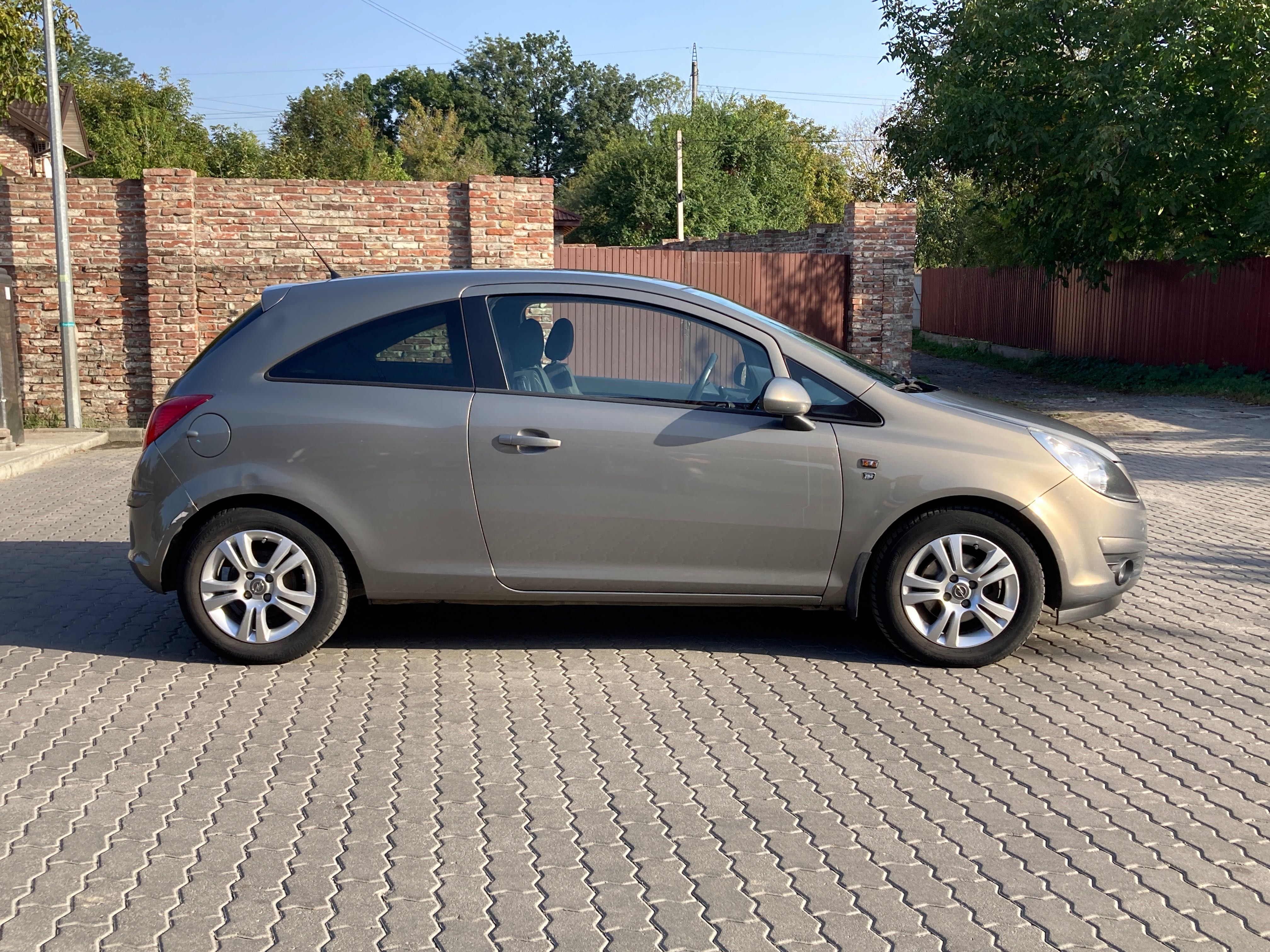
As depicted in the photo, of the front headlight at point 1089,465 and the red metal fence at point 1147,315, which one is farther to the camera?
the red metal fence at point 1147,315

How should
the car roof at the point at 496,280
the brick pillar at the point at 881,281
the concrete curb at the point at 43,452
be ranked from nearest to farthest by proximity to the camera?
the car roof at the point at 496,280 → the concrete curb at the point at 43,452 → the brick pillar at the point at 881,281

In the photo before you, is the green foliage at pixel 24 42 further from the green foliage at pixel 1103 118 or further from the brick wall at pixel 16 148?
the brick wall at pixel 16 148

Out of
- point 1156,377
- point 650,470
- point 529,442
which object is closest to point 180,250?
point 529,442

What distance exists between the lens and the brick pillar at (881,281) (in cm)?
1861

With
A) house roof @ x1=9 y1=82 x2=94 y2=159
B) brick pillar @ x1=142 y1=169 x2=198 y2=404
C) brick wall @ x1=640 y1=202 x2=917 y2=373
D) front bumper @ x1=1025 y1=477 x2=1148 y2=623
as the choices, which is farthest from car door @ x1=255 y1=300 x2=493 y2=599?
house roof @ x1=9 y1=82 x2=94 y2=159

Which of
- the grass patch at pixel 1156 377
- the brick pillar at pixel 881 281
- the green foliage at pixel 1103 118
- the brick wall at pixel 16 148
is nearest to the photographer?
the green foliage at pixel 1103 118

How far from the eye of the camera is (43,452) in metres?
13.5

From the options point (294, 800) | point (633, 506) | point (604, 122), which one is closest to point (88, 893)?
point (294, 800)

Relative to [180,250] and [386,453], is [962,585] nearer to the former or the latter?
[386,453]

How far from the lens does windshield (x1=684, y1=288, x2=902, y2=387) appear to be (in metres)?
5.69

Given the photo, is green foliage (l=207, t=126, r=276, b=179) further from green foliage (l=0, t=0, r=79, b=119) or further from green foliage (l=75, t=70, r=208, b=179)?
green foliage (l=0, t=0, r=79, b=119)

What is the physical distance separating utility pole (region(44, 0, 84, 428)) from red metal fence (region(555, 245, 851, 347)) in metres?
6.80

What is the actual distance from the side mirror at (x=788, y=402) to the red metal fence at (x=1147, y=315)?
16852 millimetres

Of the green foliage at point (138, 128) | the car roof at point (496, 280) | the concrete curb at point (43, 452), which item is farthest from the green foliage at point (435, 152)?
the car roof at point (496, 280)
